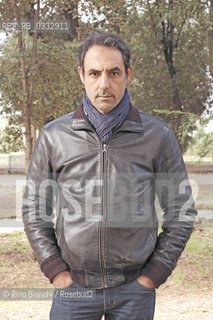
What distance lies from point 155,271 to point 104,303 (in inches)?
13.4

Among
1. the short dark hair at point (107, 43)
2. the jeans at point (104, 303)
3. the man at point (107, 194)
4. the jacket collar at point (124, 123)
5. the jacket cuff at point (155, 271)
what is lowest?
the jeans at point (104, 303)

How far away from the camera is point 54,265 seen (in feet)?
9.14

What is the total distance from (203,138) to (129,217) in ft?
18.8

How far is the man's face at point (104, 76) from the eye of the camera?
2.75 metres

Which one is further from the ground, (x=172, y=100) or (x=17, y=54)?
(x=17, y=54)

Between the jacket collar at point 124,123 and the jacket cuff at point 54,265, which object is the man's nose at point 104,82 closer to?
the jacket collar at point 124,123

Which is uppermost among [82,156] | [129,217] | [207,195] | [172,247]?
[82,156]

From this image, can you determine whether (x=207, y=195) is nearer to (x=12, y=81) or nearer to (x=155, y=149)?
(x=12, y=81)

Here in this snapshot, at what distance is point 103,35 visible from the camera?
280cm

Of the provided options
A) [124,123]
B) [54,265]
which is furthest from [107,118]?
[54,265]

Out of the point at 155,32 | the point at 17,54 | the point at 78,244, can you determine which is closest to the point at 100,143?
the point at 78,244

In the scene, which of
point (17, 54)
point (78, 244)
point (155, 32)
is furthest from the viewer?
point (155, 32)

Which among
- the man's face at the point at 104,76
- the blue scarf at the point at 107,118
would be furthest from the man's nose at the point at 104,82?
the blue scarf at the point at 107,118

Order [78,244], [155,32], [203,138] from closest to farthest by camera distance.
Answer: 1. [78,244]
2. [203,138]
3. [155,32]
